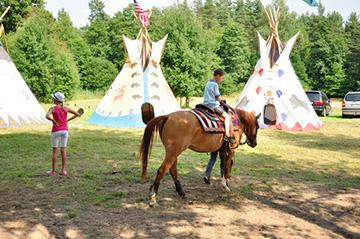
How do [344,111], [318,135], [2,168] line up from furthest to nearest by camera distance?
[344,111] → [318,135] → [2,168]

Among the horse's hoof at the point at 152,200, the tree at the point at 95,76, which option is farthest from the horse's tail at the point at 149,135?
the tree at the point at 95,76

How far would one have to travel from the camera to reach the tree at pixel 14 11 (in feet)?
160

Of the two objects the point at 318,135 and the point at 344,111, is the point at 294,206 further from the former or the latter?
the point at 344,111

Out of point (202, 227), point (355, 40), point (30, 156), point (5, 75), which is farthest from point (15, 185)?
point (355, 40)

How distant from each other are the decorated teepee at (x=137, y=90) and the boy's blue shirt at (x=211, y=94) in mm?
10216

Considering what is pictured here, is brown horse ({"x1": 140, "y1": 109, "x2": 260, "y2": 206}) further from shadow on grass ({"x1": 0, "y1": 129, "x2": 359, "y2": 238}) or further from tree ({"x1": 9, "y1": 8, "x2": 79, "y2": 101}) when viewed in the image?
tree ({"x1": 9, "y1": 8, "x2": 79, "y2": 101})

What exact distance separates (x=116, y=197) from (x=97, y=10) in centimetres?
10266

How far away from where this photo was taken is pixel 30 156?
1045 centimetres

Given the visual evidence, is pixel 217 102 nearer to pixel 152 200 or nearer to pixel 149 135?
pixel 149 135

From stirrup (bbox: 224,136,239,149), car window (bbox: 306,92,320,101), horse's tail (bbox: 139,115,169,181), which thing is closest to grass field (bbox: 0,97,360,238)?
horse's tail (bbox: 139,115,169,181)

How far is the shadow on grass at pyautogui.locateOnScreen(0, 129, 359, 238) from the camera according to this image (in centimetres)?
538

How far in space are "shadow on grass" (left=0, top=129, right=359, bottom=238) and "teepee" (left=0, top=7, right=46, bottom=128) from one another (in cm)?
519

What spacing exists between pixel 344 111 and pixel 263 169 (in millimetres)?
17384

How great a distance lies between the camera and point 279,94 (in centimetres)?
1748
